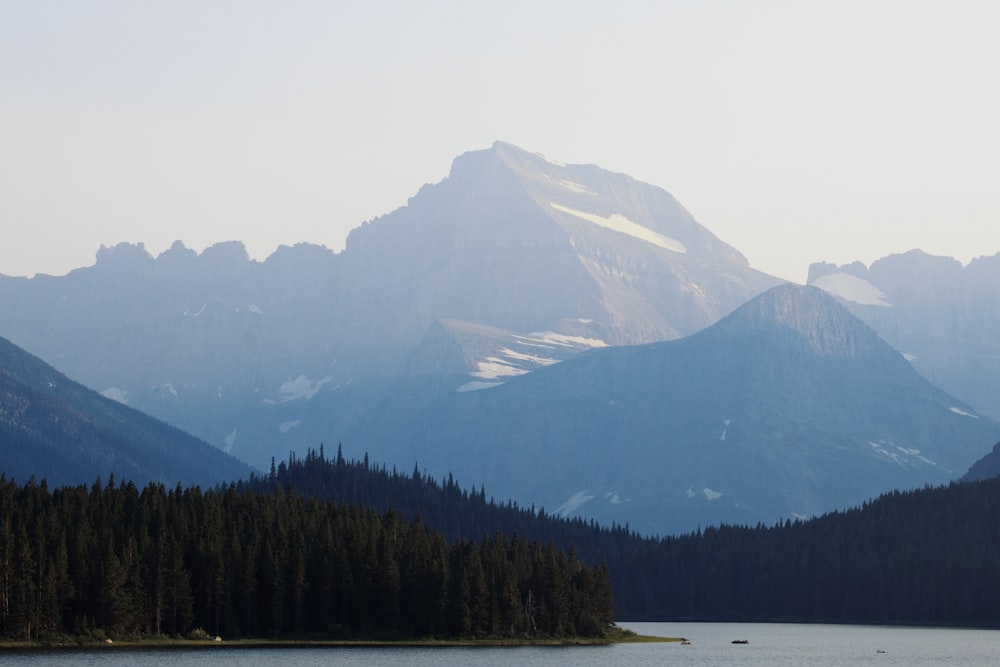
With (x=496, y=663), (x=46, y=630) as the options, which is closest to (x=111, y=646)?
(x=46, y=630)

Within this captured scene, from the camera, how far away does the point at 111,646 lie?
19788cm

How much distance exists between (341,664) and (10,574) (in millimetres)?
38501

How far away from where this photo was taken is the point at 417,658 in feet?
652

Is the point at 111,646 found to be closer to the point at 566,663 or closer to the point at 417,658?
the point at 417,658

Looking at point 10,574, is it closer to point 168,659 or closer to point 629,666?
point 168,659

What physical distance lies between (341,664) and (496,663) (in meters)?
18.0

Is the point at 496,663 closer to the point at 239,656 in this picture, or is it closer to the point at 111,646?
the point at 239,656

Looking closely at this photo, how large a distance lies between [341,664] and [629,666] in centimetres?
3291

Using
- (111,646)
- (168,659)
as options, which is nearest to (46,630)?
(111,646)

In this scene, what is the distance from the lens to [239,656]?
19225cm

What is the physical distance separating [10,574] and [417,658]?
150 ft

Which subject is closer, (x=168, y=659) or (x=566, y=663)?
(x=168, y=659)

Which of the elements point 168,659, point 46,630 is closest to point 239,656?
point 168,659

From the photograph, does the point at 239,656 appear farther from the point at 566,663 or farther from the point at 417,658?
the point at 566,663
